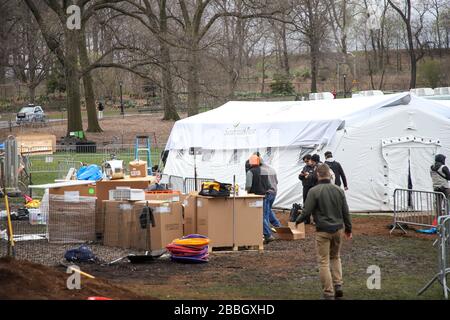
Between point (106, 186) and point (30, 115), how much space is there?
4515 cm

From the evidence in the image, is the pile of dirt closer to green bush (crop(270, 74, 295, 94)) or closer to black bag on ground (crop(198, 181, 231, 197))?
black bag on ground (crop(198, 181, 231, 197))

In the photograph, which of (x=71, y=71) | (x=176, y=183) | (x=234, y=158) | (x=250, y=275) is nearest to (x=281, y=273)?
(x=250, y=275)

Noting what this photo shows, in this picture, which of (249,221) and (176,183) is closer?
(249,221)

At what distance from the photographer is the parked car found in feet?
191

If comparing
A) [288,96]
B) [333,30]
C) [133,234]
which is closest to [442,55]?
[333,30]

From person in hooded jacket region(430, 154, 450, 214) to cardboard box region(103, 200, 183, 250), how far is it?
6924mm

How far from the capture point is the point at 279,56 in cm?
9406

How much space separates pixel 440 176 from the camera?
18.6 metres

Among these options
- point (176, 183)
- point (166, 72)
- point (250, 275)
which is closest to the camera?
point (250, 275)

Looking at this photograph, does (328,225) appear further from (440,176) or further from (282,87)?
(282,87)

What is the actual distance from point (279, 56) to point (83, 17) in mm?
52526

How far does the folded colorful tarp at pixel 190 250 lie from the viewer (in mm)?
13844
